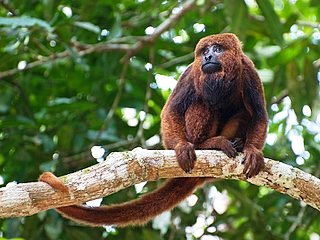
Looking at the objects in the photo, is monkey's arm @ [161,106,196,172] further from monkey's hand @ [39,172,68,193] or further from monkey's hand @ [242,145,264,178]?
monkey's hand @ [39,172,68,193]

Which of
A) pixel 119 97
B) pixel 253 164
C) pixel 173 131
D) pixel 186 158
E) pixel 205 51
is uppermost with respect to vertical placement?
pixel 205 51

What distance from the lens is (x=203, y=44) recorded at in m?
4.57

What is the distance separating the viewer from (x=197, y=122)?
467 centimetres

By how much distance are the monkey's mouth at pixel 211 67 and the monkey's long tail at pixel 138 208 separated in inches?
24.9

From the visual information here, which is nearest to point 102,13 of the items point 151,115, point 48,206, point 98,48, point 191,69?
point 98,48

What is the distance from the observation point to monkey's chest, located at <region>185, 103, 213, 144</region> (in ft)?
15.3

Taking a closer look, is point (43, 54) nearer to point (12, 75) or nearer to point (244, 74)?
point (12, 75)

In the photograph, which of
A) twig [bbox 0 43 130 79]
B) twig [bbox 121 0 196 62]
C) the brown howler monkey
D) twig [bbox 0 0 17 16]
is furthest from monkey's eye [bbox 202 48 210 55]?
twig [bbox 0 0 17 16]

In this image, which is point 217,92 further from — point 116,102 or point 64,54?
point 64,54

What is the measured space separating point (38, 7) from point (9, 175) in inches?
64.4

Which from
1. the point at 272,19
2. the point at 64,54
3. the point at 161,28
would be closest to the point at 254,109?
the point at 272,19

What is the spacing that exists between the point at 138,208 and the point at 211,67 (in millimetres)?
909

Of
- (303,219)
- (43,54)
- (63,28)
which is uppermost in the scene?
(63,28)

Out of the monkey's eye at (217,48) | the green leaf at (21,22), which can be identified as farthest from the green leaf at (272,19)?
the green leaf at (21,22)
